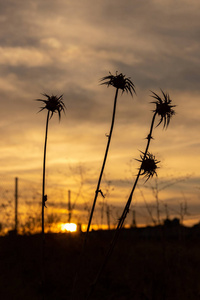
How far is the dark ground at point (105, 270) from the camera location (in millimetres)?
8617

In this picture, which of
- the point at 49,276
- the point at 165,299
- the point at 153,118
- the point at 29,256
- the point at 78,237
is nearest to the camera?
the point at 153,118

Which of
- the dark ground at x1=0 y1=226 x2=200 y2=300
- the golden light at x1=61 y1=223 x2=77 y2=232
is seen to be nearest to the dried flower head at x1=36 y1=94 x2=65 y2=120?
the dark ground at x1=0 y1=226 x2=200 y2=300

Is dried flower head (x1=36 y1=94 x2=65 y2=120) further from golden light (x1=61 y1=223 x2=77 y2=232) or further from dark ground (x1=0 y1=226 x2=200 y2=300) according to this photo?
golden light (x1=61 y1=223 x2=77 y2=232)

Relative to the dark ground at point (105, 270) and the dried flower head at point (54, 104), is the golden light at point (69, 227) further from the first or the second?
the dried flower head at point (54, 104)

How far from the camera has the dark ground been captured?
8617 millimetres

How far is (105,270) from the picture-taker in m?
9.82

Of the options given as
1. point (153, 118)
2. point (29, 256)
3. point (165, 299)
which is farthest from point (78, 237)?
point (153, 118)

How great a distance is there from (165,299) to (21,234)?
5214 mm

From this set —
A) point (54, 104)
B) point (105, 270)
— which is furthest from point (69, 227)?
point (54, 104)

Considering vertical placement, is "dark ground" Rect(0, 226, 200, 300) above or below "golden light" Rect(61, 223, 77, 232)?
below

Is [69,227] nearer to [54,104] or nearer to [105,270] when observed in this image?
[105,270]

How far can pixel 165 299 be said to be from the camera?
8039mm

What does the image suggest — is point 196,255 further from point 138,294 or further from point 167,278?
point 138,294

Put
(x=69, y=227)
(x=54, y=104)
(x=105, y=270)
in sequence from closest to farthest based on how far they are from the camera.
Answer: (x=54, y=104)
(x=105, y=270)
(x=69, y=227)
